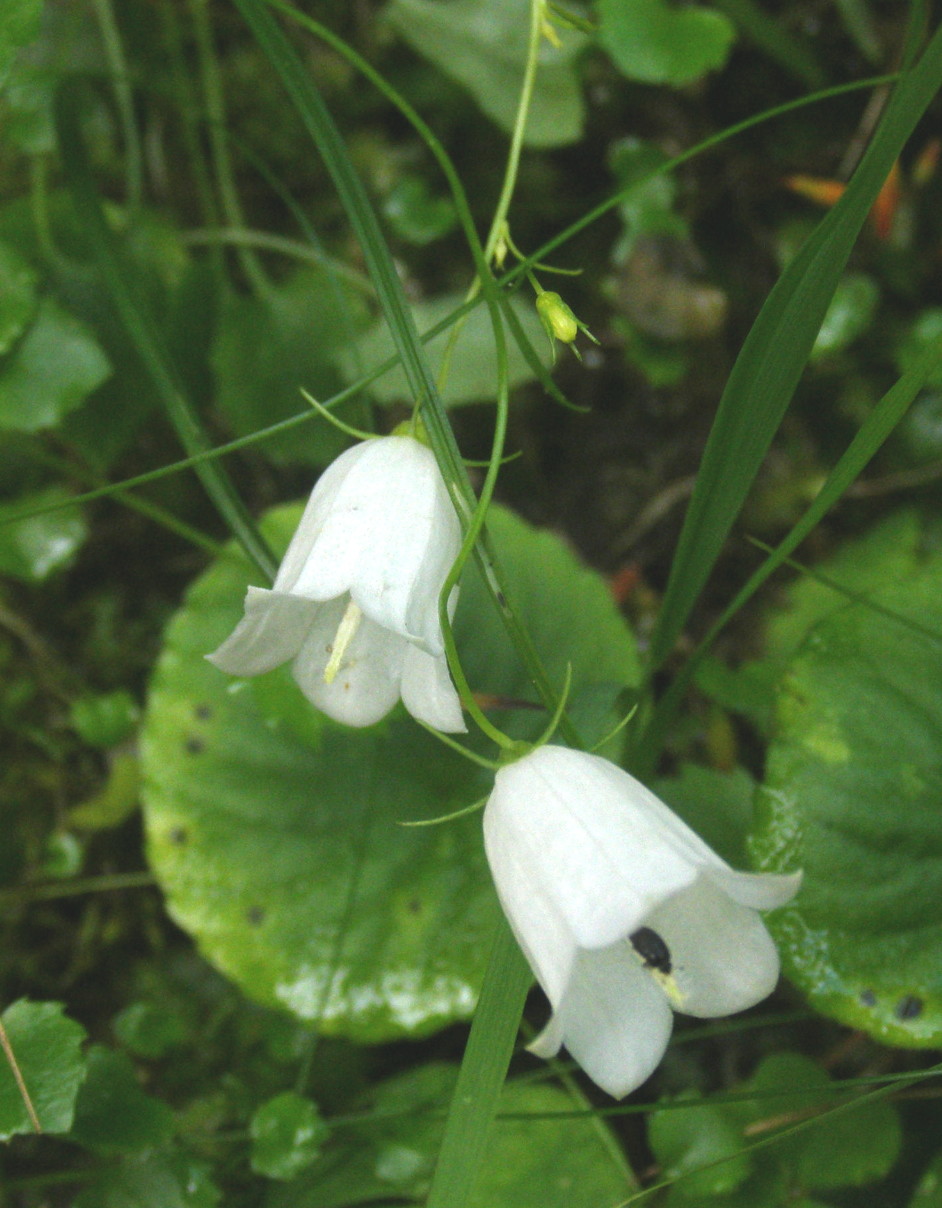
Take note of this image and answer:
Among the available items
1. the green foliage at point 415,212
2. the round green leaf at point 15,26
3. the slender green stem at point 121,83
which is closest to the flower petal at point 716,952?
the round green leaf at point 15,26

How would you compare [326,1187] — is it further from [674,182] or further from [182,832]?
[674,182]

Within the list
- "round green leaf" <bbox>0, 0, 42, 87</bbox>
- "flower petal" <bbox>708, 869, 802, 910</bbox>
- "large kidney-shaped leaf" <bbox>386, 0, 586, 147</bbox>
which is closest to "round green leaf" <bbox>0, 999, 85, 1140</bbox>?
"flower petal" <bbox>708, 869, 802, 910</bbox>

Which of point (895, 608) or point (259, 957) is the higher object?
point (895, 608)

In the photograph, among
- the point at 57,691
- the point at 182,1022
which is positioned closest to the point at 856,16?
the point at 57,691

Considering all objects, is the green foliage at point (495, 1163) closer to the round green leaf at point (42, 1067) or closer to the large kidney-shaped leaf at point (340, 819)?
the large kidney-shaped leaf at point (340, 819)

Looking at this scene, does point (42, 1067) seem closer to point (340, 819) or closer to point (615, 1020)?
point (340, 819)

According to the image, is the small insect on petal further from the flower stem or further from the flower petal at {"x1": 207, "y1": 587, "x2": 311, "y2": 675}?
the flower petal at {"x1": 207, "y1": 587, "x2": 311, "y2": 675}
